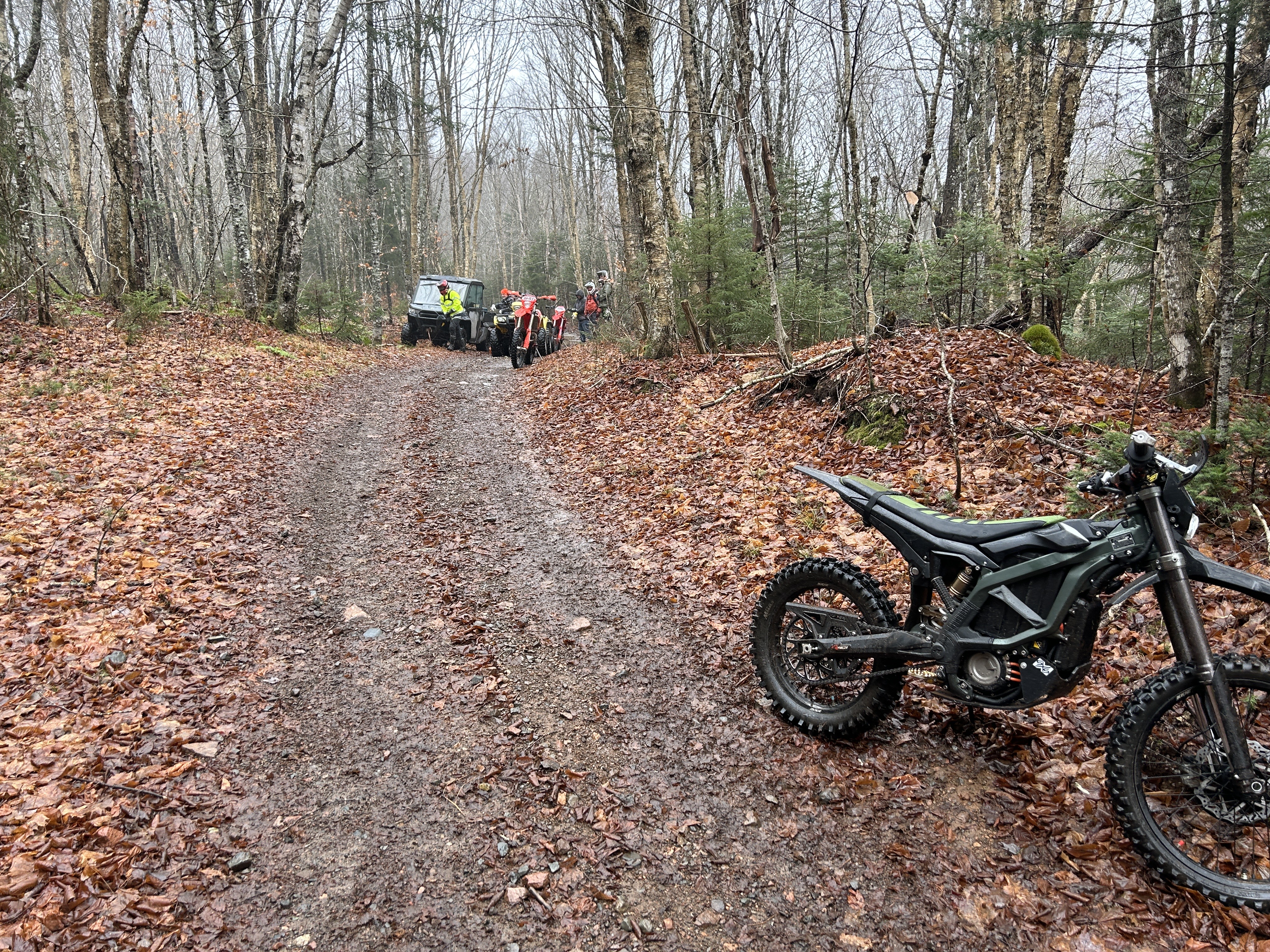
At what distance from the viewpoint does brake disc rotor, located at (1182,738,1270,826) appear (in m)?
2.24

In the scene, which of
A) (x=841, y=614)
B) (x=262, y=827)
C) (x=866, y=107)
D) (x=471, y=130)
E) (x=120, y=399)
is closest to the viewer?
(x=262, y=827)

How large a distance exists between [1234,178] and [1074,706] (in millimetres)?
4272

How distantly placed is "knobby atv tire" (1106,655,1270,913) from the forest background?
3.01 meters

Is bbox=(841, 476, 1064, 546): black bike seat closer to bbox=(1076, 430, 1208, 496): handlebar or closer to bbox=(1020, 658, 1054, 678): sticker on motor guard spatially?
bbox=(1076, 430, 1208, 496): handlebar

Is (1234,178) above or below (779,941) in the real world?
above

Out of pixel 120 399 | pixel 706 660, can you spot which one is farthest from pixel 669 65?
pixel 706 660

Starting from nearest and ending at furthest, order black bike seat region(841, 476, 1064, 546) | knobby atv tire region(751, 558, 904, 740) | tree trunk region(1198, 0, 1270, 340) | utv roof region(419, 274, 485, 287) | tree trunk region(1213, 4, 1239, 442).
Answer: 1. black bike seat region(841, 476, 1064, 546)
2. knobby atv tire region(751, 558, 904, 740)
3. tree trunk region(1213, 4, 1239, 442)
4. tree trunk region(1198, 0, 1270, 340)
5. utv roof region(419, 274, 485, 287)

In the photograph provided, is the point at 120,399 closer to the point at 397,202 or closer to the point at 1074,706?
the point at 1074,706

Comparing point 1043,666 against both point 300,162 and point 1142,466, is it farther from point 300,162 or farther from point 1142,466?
point 300,162

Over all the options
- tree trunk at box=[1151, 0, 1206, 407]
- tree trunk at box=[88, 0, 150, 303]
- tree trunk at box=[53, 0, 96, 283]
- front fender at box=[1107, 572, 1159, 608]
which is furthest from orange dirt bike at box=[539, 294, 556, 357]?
front fender at box=[1107, 572, 1159, 608]

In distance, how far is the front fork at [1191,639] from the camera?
7.25ft

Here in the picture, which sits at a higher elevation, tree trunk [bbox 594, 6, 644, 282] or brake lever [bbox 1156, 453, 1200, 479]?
tree trunk [bbox 594, 6, 644, 282]

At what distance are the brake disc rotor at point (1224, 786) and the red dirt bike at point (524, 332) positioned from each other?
1459 cm

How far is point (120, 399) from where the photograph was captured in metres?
8.46
